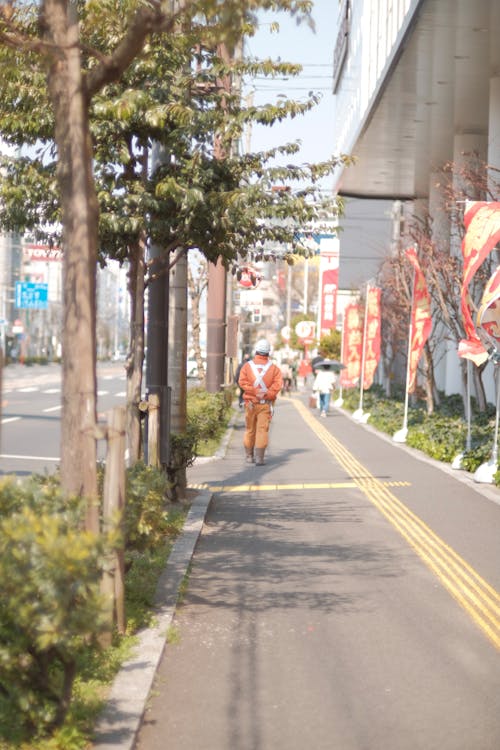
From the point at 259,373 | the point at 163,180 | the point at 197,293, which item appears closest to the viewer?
the point at 163,180

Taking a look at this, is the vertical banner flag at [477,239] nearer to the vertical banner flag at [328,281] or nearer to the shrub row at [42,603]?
the shrub row at [42,603]

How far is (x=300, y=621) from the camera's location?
7234 mm

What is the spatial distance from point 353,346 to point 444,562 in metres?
27.1

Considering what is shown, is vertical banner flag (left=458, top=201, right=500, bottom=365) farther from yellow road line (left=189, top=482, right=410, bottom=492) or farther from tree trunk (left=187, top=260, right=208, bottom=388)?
tree trunk (left=187, top=260, right=208, bottom=388)

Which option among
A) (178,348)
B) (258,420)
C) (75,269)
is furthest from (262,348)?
(75,269)

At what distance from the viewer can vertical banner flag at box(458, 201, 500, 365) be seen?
14.6 m

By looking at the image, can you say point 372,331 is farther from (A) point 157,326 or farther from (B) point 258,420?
(A) point 157,326

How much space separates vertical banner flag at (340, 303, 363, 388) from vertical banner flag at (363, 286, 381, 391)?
3640 millimetres

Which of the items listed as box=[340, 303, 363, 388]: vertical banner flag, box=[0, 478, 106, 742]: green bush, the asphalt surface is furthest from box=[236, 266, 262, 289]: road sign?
box=[0, 478, 106, 742]: green bush

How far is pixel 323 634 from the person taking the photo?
6.89m

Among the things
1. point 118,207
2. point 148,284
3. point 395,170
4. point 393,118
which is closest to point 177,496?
point 148,284

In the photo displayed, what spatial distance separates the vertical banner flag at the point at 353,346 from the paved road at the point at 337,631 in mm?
22186

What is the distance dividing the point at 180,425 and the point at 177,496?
156 cm

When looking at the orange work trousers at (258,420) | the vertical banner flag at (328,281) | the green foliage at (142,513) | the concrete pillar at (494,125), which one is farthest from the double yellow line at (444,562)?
the vertical banner flag at (328,281)
